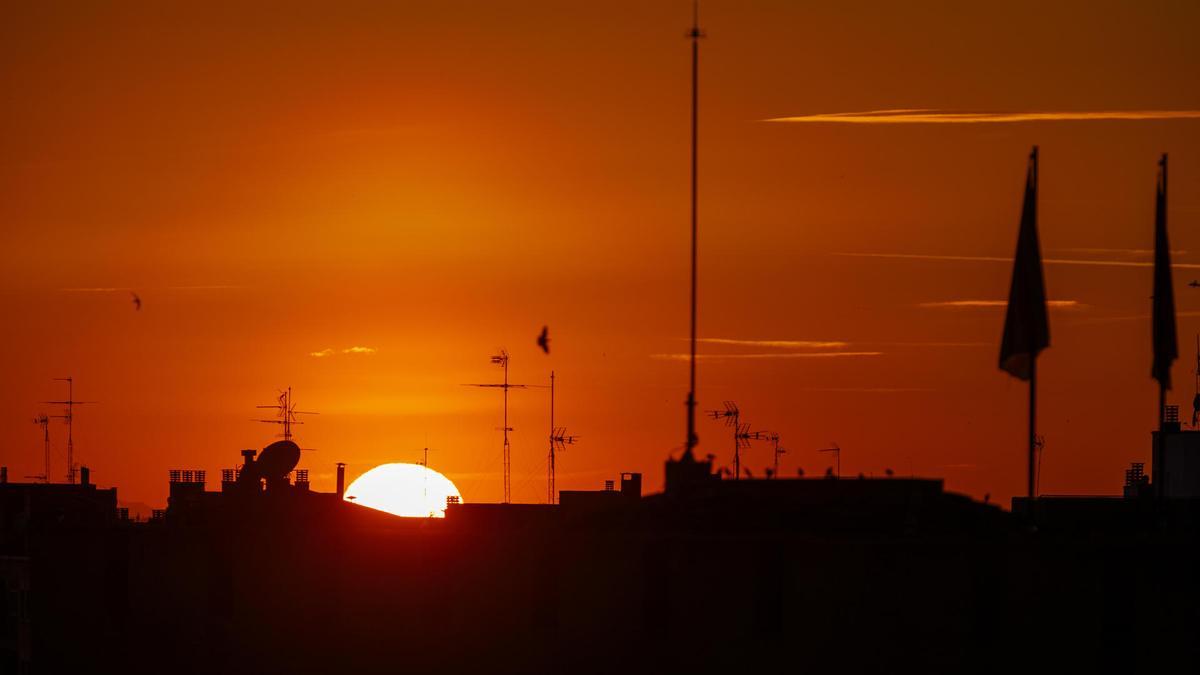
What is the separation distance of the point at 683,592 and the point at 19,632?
34522 millimetres

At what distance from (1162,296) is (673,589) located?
522 inches

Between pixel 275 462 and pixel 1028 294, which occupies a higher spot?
pixel 1028 294

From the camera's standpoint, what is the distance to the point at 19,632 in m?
73.4

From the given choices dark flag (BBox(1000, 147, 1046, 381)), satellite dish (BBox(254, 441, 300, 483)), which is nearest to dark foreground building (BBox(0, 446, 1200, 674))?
dark flag (BBox(1000, 147, 1046, 381))

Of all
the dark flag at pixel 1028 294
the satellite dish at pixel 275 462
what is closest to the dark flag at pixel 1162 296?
the dark flag at pixel 1028 294

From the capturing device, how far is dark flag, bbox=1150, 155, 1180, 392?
47.6 meters

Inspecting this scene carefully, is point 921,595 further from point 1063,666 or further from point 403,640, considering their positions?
point 403,640

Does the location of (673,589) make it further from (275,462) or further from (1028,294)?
(275,462)

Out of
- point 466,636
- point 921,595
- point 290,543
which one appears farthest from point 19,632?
point 921,595

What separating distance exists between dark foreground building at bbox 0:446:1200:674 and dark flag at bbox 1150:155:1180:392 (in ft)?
13.9

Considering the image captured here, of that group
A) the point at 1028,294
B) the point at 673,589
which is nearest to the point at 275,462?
the point at 673,589

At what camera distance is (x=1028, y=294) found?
46.0 m

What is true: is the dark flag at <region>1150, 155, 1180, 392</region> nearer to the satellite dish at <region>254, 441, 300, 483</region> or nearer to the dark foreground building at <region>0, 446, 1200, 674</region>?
the dark foreground building at <region>0, 446, 1200, 674</region>

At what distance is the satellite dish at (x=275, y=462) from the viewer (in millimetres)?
76125
